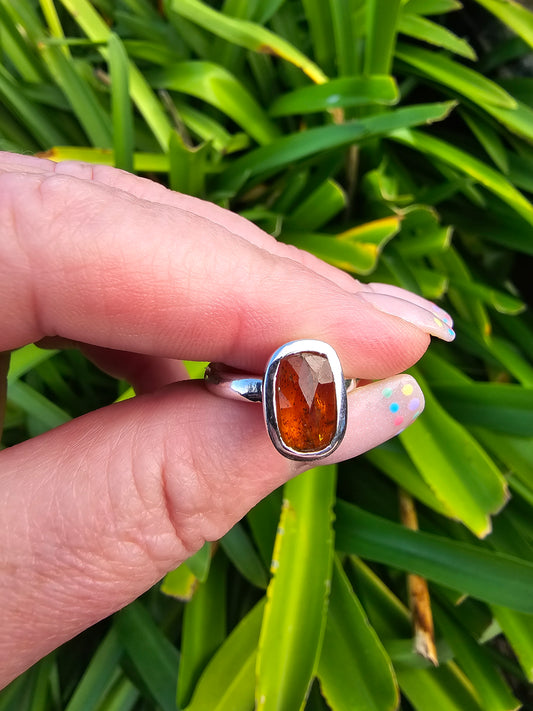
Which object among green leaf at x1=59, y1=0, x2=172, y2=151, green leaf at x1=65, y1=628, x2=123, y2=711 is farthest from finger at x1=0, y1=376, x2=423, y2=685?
green leaf at x1=59, y1=0, x2=172, y2=151

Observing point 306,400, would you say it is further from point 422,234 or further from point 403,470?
point 422,234

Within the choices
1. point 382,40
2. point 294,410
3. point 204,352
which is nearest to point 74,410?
point 204,352

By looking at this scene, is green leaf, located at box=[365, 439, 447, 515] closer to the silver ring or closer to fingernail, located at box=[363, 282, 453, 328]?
fingernail, located at box=[363, 282, 453, 328]

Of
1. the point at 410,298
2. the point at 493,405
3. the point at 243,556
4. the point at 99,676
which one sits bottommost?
the point at 99,676

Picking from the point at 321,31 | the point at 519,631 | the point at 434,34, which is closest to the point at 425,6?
the point at 434,34

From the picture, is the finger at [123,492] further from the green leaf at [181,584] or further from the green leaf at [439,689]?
the green leaf at [439,689]

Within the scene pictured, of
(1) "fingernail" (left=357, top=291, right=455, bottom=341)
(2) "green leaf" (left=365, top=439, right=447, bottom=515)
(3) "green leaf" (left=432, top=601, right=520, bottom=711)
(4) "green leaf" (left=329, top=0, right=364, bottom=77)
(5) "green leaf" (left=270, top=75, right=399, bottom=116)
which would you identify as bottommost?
(3) "green leaf" (left=432, top=601, right=520, bottom=711)

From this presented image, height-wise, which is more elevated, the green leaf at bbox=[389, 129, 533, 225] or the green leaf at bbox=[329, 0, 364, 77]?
the green leaf at bbox=[329, 0, 364, 77]
